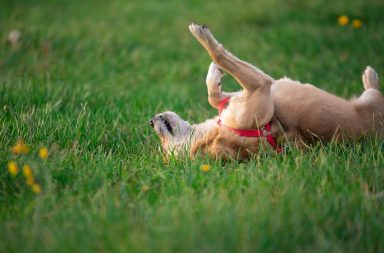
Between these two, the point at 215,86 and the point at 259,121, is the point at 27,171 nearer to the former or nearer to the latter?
the point at 259,121

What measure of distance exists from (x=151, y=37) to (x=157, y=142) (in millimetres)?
3922

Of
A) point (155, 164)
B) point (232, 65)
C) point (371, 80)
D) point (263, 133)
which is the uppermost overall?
point (371, 80)

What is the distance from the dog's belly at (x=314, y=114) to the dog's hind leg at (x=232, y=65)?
27 cm

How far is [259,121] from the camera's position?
11.7ft

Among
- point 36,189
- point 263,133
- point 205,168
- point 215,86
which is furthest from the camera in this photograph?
point 215,86

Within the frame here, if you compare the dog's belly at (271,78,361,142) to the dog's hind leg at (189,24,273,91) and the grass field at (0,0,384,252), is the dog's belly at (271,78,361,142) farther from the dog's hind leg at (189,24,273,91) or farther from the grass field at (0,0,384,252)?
the dog's hind leg at (189,24,273,91)

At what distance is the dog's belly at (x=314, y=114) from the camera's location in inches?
144

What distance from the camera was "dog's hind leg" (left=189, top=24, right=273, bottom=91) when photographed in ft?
11.8

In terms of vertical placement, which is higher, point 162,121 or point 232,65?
point 232,65

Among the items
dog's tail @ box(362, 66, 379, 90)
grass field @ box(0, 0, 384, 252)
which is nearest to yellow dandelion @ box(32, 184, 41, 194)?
grass field @ box(0, 0, 384, 252)

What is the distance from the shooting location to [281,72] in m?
5.84

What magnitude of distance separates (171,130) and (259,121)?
0.66 meters

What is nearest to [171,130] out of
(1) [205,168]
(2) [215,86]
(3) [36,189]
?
(2) [215,86]

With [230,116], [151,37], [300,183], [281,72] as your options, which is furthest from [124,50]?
[300,183]
